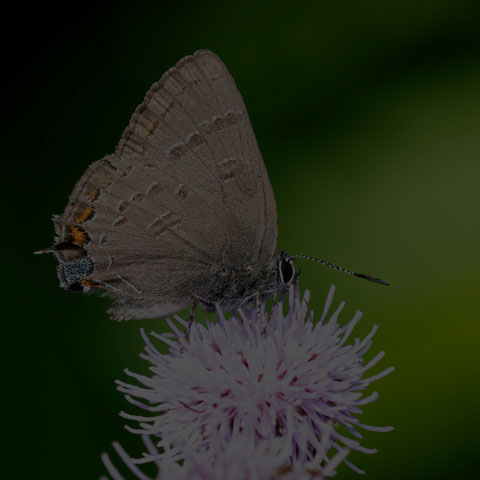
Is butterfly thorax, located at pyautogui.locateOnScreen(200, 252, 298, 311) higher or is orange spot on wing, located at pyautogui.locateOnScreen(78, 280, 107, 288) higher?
orange spot on wing, located at pyautogui.locateOnScreen(78, 280, 107, 288)

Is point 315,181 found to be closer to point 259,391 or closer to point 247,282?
point 247,282

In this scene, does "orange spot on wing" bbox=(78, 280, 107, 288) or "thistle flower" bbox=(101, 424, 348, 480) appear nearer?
"thistle flower" bbox=(101, 424, 348, 480)

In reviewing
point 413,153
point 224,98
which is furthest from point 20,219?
point 413,153

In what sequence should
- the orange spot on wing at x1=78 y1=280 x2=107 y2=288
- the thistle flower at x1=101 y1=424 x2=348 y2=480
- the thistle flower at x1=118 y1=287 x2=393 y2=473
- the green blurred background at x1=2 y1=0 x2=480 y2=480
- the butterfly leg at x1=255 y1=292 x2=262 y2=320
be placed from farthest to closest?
the green blurred background at x1=2 y1=0 x2=480 y2=480 → the orange spot on wing at x1=78 y1=280 x2=107 y2=288 → the butterfly leg at x1=255 y1=292 x2=262 y2=320 → the thistle flower at x1=118 y1=287 x2=393 y2=473 → the thistle flower at x1=101 y1=424 x2=348 y2=480

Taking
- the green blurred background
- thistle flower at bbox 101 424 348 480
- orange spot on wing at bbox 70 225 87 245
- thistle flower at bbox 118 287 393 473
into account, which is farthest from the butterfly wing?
the green blurred background

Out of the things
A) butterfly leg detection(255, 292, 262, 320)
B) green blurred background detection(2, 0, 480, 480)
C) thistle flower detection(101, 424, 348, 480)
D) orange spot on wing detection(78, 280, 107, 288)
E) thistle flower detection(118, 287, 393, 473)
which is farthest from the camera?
green blurred background detection(2, 0, 480, 480)

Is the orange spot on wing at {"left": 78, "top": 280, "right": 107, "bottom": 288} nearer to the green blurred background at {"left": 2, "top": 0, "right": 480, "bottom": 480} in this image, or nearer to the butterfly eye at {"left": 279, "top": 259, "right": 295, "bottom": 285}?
the butterfly eye at {"left": 279, "top": 259, "right": 295, "bottom": 285}

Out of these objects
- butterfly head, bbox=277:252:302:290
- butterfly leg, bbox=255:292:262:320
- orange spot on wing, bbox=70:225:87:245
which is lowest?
butterfly leg, bbox=255:292:262:320

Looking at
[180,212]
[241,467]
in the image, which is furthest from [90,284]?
[241,467]
